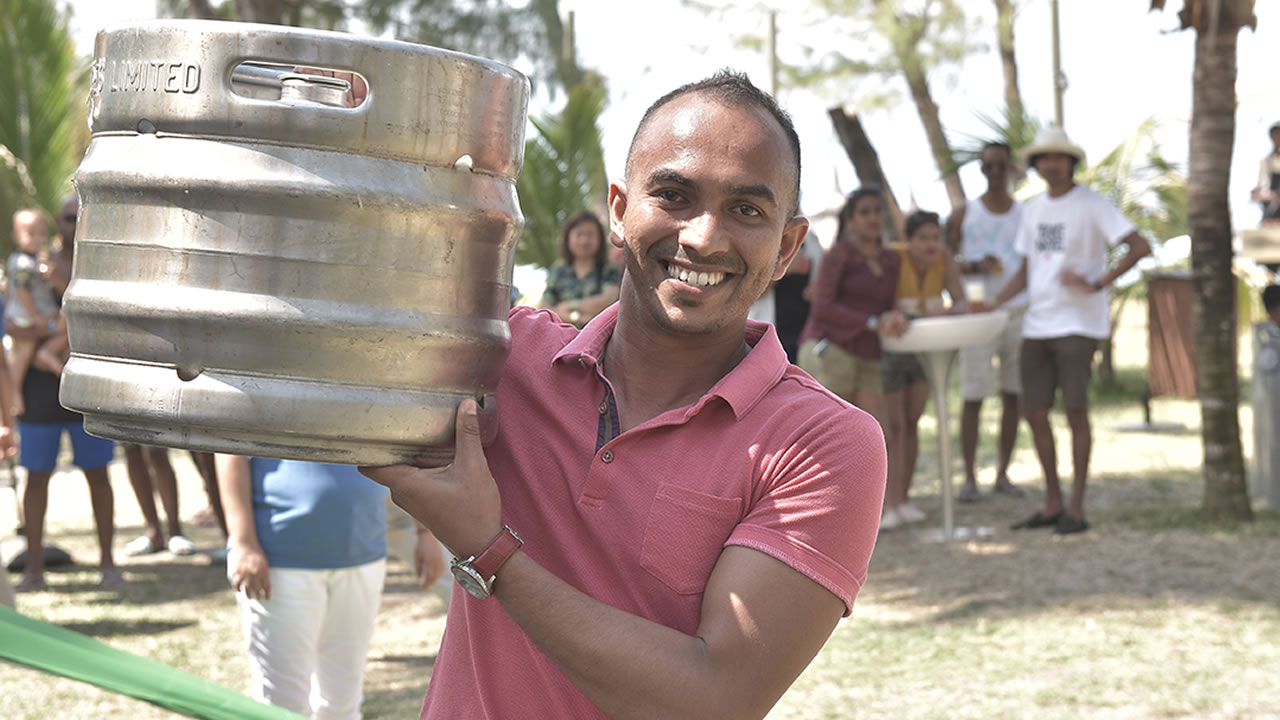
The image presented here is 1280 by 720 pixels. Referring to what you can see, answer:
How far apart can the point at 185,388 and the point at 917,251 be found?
25.1ft

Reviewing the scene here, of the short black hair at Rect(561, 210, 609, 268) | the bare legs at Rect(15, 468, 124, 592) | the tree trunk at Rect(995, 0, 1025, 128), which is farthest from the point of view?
the tree trunk at Rect(995, 0, 1025, 128)

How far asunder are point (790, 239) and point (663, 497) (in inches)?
16.3

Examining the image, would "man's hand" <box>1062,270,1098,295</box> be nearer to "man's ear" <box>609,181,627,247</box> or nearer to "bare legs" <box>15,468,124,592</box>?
"bare legs" <box>15,468,124,592</box>

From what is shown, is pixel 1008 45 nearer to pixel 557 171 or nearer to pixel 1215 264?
pixel 557 171

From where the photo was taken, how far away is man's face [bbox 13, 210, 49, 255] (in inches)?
318

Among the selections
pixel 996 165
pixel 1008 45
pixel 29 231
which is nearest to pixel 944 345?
pixel 996 165

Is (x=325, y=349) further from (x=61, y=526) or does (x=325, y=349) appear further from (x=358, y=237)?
(x=61, y=526)

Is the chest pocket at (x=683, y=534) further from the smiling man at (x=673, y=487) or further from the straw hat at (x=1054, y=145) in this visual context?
the straw hat at (x=1054, y=145)

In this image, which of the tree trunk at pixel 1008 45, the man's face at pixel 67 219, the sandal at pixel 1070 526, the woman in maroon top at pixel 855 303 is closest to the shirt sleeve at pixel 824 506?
the man's face at pixel 67 219

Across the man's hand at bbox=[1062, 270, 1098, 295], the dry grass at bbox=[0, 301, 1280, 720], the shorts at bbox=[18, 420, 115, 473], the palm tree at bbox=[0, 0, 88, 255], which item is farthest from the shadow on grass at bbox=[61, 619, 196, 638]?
the palm tree at bbox=[0, 0, 88, 255]

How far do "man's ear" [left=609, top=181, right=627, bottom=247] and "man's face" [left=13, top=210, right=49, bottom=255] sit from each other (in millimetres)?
6905

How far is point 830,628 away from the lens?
70.9 inches

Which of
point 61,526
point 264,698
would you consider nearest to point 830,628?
point 264,698

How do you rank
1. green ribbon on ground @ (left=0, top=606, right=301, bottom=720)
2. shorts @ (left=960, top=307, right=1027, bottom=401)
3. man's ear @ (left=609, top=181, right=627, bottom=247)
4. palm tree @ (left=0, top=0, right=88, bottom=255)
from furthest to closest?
palm tree @ (left=0, top=0, right=88, bottom=255)
shorts @ (left=960, top=307, right=1027, bottom=401)
green ribbon on ground @ (left=0, top=606, right=301, bottom=720)
man's ear @ (left=609, top=181, right=627, bottom=247)
